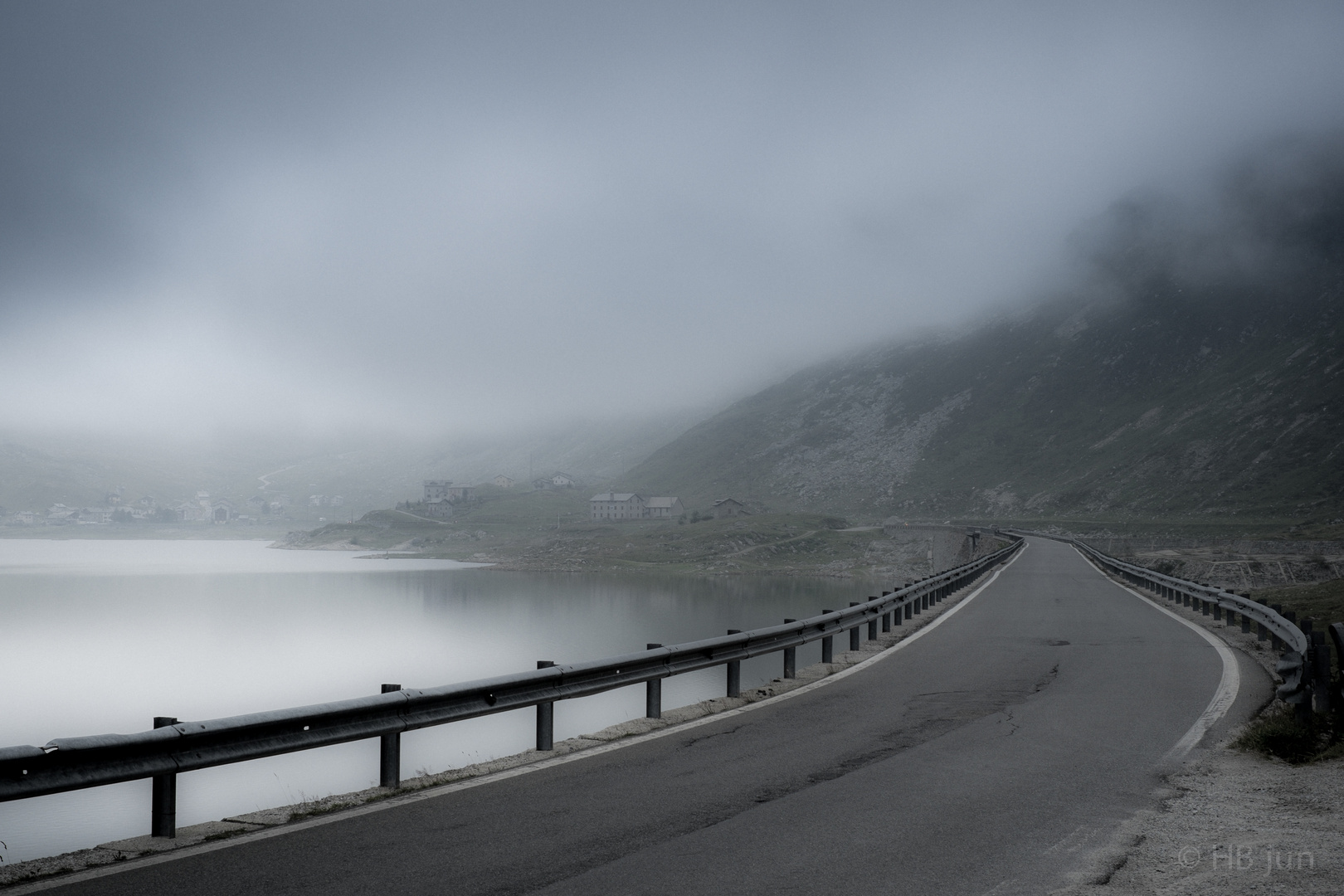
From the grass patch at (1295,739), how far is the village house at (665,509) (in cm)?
17327

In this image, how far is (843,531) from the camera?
11950 cm

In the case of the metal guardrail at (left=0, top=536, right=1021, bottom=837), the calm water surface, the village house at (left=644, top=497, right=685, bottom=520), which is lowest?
the calm water surface

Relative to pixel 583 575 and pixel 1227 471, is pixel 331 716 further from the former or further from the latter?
pixel 1227 471

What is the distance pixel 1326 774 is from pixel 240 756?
800cm

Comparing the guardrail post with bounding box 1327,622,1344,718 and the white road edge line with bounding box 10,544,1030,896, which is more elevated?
the guardrail post with bounding box 1327,622,1344,718

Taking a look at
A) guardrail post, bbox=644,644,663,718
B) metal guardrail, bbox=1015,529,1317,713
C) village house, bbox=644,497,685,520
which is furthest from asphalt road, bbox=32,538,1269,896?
village house, bbox=644,497,685,520

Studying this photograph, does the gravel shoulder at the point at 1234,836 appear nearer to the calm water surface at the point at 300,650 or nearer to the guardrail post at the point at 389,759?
the guardrail post at the point at 389,759

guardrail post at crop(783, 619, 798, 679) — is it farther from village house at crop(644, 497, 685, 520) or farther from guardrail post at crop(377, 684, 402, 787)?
village house at crop(644, 497, 685, 520)

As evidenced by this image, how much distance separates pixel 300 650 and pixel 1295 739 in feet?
162

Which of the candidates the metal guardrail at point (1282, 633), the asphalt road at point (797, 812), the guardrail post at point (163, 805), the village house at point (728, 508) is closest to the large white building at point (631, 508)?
the village house at point (728, 508)

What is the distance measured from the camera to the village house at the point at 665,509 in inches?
7264

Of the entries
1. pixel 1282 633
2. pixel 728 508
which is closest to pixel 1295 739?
pixel 1282 633

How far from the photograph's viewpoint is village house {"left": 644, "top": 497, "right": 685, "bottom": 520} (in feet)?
605

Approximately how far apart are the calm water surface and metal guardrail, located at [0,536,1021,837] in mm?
4641
